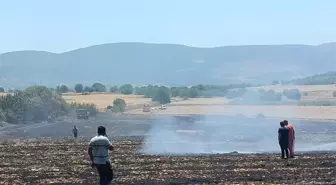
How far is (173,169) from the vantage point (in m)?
27.5

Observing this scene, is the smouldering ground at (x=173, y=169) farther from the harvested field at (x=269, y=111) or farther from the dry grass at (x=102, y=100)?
the dry grass at (x=102, y=100)

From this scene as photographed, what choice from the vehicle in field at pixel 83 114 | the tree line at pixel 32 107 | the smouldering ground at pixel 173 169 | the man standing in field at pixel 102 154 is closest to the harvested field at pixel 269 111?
the vehicle in field at pixel 83 114

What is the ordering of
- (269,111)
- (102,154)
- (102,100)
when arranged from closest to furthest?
(102,154)
(269,111)
(102,100)

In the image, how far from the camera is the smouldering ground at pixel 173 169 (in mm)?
23781

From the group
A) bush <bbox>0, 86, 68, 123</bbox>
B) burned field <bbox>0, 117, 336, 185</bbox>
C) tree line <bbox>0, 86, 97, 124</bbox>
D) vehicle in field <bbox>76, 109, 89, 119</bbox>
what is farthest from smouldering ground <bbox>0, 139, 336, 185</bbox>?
vehicle in field <bbox>76, 109, 89, 119</bbox>

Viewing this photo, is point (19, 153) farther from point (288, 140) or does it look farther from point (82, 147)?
point (288, 140)

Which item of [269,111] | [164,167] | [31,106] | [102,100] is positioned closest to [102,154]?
[164,167]

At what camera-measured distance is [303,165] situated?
27.6 metres

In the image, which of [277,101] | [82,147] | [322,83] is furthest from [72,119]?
[322,83]

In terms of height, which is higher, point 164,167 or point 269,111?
point 269,111

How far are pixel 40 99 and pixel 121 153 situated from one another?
5375cm

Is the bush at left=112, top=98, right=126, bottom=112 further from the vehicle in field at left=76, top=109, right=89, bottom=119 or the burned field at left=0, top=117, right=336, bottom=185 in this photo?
the burned field at left=0, top=117, right=336, bottom=185

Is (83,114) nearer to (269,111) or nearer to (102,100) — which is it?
(269,111)

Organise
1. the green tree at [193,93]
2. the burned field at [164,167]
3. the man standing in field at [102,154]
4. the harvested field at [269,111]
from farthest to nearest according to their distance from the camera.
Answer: the green tree at [193,93]
the harvested field at [269,111]
the burned field at [164,167]
the man standing in field at [102,154]
